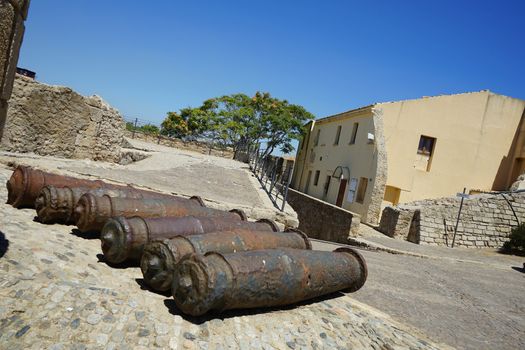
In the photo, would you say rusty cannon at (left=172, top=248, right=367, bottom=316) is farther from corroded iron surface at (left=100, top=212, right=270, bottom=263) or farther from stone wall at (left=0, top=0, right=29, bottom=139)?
stone wall at (left=0, top=0, right=29, bottom=139)

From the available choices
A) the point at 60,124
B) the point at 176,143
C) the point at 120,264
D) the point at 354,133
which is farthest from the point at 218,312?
the point at 176,143

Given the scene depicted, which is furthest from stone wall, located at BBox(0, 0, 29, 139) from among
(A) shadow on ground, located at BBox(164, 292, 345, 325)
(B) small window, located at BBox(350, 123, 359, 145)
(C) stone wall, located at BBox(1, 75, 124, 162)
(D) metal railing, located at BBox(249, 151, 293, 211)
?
(B) small window, located at BBox(350, 123, 359, 145)

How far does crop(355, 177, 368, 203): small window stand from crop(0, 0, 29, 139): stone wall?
57.3ft

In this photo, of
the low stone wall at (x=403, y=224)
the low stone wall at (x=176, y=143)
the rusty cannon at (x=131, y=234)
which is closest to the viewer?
the rusty cannon at (x=131, y=234)

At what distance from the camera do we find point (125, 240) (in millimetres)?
2984

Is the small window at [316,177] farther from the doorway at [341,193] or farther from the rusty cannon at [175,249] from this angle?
the rusty cannon at [175,249]

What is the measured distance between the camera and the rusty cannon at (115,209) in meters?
3.47

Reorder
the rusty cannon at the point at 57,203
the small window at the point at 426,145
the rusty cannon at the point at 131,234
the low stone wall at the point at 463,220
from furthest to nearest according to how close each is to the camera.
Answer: the small window at the point at 426,145 < the low stone wall at the point at 463,220 < the rusty cannon at the point at 57,203 < the rusty cannon at the point at 131,234

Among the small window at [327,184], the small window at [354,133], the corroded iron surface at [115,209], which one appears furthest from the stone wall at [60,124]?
the small window at [327,184]

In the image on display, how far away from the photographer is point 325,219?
648 inches

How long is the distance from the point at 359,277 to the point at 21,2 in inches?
143

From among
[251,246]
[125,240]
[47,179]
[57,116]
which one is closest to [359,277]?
[251,246]

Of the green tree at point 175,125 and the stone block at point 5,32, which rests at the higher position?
the green tree at point 175,125

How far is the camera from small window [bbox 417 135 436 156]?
18.9 metres
